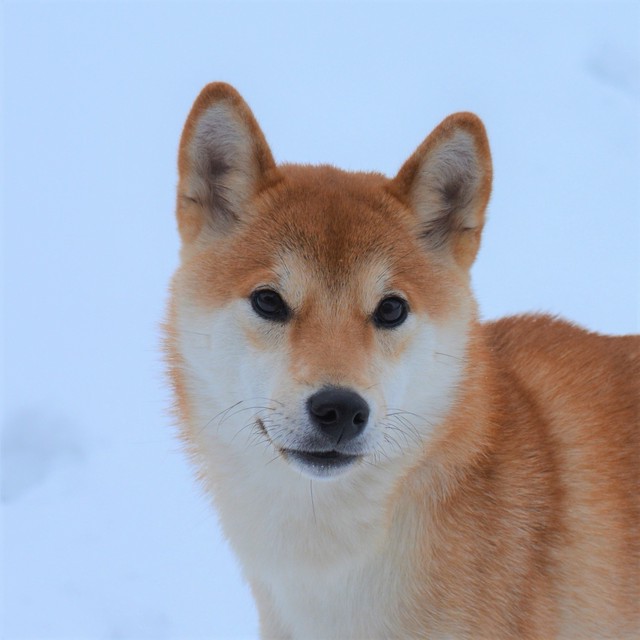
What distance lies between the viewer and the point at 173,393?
3.15 m

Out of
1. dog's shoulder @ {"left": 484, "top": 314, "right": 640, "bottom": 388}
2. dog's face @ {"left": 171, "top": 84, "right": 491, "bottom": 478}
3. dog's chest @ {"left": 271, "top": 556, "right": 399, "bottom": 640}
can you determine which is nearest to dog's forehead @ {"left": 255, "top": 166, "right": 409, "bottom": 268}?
dog's face @ {"left": 171, "top": 84, "right": 491, "bottom": 478}

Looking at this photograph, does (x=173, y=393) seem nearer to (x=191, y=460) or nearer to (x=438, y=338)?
(x=191, y=460)

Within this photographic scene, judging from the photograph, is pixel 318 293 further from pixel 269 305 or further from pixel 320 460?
pixel 320 460

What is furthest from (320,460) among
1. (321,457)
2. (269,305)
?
(269,305)

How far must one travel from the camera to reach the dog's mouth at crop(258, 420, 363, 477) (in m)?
2.69

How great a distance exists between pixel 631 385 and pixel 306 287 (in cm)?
140

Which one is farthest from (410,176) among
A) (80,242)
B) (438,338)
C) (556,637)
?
(80,242)

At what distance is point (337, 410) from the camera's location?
8.39ft

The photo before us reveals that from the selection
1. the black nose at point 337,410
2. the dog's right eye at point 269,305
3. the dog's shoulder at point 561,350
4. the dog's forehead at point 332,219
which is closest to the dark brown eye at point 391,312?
the dog's forehead at point 332,219

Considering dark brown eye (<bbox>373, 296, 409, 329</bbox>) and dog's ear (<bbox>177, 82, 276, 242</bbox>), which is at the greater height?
dog's ear (<bbox>177, 82, 276, 242</bbox>)

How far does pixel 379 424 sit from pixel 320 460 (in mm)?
206

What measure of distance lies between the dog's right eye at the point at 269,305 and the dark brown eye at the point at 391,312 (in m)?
0.29

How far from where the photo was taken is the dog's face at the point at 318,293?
2.69m

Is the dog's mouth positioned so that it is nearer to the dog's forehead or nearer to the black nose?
the black nose
